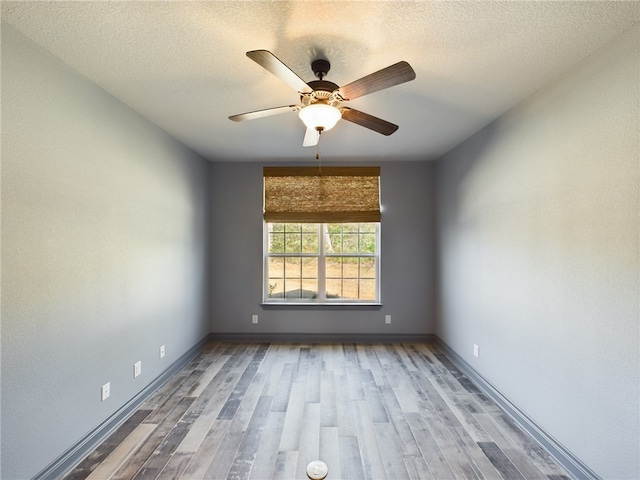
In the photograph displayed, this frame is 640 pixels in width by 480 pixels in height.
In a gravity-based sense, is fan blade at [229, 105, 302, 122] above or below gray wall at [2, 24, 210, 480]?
above

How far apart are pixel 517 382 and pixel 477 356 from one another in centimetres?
64

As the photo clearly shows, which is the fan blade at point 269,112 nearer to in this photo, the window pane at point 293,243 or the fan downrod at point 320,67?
the fan downrod at point 320,67

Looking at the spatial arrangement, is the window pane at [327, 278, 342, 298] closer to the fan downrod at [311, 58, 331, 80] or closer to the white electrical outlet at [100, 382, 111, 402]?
the white electrical outlet at [100, 382, 111, 402]

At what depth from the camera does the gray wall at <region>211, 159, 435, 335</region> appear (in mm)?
4254

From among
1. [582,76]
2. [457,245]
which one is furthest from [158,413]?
[582,76]

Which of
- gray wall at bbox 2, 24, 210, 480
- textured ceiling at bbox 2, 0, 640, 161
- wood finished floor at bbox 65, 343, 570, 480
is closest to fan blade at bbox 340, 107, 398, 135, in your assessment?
textured ceiling at bbox 2, 0, 640, 161

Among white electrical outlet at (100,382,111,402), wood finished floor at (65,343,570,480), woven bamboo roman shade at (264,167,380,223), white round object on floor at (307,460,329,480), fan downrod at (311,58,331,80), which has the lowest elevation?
wood finished floor at (65,343,570,480)

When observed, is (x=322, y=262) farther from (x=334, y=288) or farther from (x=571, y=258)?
(x=571, y=258)

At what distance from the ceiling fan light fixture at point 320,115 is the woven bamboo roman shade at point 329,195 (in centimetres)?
242

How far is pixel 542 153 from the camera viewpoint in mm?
2188

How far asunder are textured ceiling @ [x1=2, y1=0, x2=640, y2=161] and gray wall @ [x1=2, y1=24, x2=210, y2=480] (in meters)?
0.27

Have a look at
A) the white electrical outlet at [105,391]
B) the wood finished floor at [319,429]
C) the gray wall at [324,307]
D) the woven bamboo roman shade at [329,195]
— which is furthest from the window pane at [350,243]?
the white electrical outlet at [105,391]

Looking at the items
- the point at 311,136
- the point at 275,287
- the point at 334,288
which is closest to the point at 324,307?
the point at 334,288

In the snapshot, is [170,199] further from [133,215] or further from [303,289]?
[303,289]
